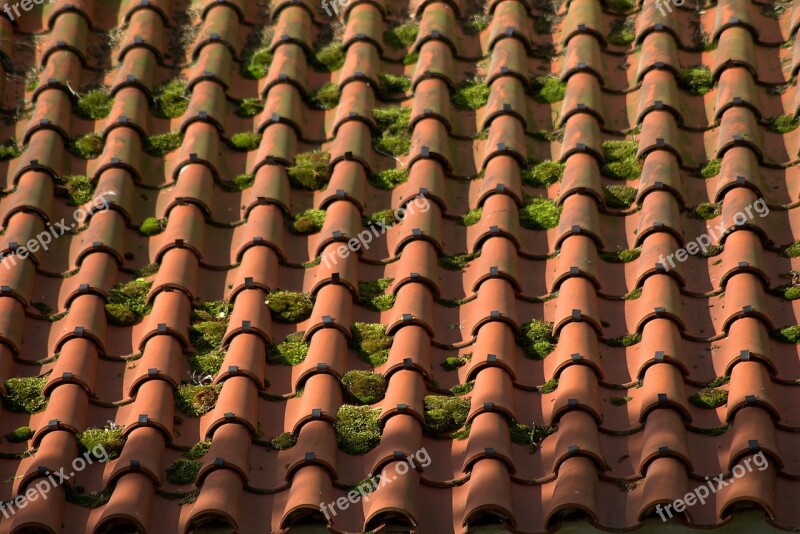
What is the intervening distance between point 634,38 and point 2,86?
4.25 meters

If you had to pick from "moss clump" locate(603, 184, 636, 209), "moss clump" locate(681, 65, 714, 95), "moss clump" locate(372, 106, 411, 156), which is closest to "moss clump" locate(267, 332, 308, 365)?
"moss clump" locate(372, 106, 411, 156)

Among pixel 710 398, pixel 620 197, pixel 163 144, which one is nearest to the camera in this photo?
pixel 710 398

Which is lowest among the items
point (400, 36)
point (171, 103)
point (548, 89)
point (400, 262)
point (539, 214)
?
point (400, 262)

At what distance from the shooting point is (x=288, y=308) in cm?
638

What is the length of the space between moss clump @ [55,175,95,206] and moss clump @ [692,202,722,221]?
3628 mm

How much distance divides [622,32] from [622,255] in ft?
6.94

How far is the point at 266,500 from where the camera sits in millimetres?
5562

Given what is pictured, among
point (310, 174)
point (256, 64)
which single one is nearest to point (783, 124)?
point (310, 174)

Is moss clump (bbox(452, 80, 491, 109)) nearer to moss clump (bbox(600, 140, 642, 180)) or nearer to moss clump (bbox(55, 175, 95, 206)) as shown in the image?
moss clump (bbox(600, 140, 642, 180))

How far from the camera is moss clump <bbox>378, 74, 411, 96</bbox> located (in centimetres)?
772

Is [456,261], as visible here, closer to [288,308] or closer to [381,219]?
[381,219]

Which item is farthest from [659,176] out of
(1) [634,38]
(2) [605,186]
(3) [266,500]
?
(3) [266,500]

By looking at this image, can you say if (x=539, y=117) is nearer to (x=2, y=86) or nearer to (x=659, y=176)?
(x=659, y=176)

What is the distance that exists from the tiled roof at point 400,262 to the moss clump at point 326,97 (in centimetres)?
2
